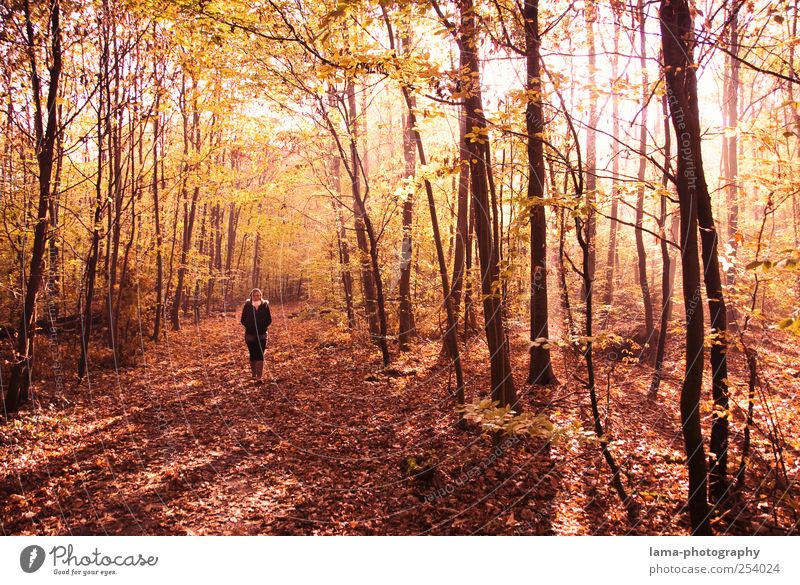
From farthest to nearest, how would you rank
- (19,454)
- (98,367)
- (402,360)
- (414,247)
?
(414,247) < (402,360) < (98,367) < (19,454)

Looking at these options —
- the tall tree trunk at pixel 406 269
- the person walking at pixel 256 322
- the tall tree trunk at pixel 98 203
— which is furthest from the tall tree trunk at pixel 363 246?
the tall tree trunk at pixel 98 203

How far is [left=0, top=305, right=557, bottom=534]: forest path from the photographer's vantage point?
14.1ft

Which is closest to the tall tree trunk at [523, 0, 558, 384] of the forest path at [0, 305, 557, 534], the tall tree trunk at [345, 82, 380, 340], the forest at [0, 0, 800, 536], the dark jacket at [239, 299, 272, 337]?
the forest at [0, 0, 800, 536]

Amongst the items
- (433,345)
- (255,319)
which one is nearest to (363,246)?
(433,345)

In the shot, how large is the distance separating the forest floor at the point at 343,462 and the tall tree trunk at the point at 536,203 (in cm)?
61

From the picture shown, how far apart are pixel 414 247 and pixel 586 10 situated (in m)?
10.2

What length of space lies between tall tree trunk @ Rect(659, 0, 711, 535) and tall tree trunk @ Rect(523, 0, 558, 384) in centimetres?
102

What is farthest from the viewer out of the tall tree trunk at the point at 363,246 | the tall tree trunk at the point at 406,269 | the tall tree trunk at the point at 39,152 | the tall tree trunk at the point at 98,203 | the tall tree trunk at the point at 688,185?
the tall tree trunk at the point at 406,269

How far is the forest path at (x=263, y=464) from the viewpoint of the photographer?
4.30 m

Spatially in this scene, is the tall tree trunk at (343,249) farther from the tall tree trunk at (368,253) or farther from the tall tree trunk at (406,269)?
the tall tree trunk at (406,269)

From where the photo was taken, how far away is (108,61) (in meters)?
7.05

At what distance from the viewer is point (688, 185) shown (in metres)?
3.54
